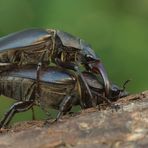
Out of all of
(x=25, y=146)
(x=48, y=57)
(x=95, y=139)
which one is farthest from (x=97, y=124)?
(x=48, y=57)

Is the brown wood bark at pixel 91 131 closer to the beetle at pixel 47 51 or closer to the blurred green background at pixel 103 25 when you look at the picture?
the beetle at pixel 47 51

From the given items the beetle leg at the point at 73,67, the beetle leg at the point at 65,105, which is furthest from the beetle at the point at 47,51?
the beetle leg at the point at 65,105

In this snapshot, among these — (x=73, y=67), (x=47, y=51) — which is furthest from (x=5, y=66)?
(x=73, y=67)

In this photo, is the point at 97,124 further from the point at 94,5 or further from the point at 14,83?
the point at 94,5

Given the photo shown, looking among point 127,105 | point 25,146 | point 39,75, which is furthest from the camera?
point 39,75

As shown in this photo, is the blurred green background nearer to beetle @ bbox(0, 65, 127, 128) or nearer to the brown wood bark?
beetle @ bbox(0, 65, 127, 128)

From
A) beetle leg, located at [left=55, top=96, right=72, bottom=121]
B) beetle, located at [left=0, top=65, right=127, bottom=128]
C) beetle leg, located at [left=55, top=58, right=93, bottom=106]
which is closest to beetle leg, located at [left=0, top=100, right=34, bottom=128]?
beetle, located at [left=0, top=65, right=127, bottom=128]
